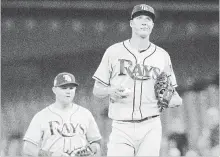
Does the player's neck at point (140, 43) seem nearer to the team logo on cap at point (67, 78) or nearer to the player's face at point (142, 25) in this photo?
the player's face at point (142, 25)

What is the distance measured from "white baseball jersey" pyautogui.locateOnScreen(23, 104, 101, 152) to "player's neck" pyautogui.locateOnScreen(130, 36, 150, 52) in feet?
2.10

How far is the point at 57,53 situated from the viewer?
5.32 meters

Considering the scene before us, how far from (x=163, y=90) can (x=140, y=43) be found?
34 centimetres

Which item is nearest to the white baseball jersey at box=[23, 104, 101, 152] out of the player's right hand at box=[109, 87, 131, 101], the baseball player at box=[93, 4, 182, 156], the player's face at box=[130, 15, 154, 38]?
the baseball player at box=[93, 4, 182, 156]

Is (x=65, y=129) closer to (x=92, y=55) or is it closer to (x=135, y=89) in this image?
(x=135, y=89)

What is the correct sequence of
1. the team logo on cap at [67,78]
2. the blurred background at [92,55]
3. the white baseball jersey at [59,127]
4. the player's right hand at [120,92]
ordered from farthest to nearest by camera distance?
the blurred background at [92,55], the team logo on cap at [67,78], the white baseball jersey at [59,127], the player's right hand at [120,92]

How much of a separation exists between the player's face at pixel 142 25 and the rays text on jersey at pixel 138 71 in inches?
7.5

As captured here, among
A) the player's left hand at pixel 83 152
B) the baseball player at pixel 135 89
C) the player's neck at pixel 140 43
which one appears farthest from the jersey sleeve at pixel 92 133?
the player's neck at pixel 140 43

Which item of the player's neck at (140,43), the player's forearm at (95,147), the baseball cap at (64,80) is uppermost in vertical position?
the player's neck at (140,43)

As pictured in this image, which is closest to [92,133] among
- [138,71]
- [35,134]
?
[35,134]

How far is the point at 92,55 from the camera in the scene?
17.7ft

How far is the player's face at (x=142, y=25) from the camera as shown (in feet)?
10.6

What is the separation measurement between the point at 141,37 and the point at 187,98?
7.56 feet

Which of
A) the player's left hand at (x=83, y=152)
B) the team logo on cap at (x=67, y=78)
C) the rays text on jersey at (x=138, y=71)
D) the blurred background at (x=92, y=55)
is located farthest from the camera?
the blurred background at (x=92, y=55)
